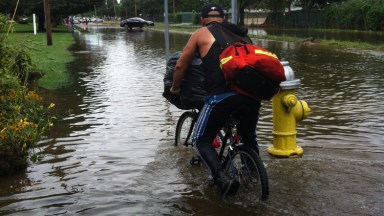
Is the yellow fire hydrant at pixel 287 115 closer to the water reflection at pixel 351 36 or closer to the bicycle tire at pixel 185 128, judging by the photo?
the bicycle tire at pixel 185 128

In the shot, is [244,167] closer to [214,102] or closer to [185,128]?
[214,102]

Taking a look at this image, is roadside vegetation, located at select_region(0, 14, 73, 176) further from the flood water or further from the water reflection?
the water reflection

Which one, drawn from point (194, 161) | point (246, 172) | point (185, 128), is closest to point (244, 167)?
point (246, 172)

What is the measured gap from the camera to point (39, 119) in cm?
692

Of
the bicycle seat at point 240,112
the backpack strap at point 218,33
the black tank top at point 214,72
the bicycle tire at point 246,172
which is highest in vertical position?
the backpack strap at point 218,33

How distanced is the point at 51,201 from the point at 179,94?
1687 mm

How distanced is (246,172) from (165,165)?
152cm

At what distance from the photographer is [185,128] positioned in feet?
20.4

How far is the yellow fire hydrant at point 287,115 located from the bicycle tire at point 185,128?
101 cm

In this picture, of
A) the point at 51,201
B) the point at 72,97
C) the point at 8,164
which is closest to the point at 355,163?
the point at 51,201

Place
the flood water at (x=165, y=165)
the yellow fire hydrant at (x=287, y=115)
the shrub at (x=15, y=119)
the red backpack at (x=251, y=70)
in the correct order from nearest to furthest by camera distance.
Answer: the red backpack at (x=251, y=70) → the flood water at (x=165, y=165) → the shrub at (x=15, y=119) → the yellow fire hydrant at (x=287, y=115)

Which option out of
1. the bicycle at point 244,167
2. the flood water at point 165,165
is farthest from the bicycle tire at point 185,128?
the bicycle at point 244,167

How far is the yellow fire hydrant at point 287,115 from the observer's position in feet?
17.6

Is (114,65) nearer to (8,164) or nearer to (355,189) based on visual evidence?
(8,164)
